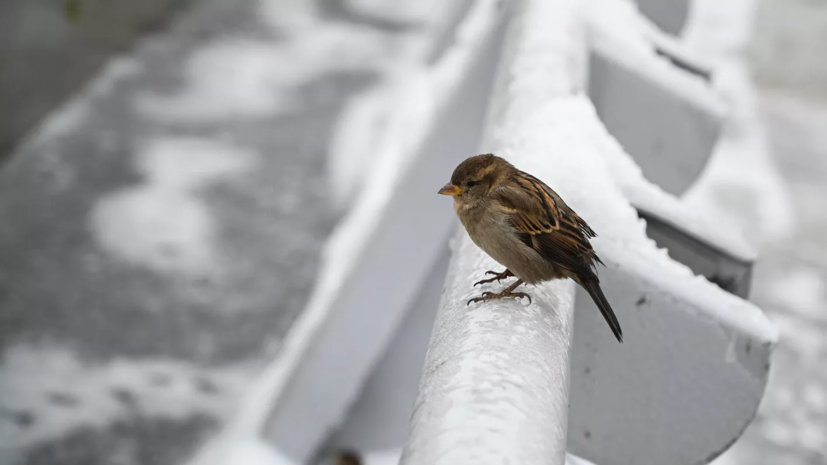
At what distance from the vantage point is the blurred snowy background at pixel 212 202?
10.4 feet

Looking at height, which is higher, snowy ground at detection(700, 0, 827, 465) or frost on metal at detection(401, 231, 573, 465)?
snowy ground at detection(700, 0, 827, 465)

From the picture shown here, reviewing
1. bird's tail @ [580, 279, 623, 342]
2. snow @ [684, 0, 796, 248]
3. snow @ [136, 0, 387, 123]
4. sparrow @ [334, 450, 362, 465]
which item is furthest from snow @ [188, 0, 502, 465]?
bird's tail @ [580, 279, 623, 342]

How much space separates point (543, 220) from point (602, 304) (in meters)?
0.16

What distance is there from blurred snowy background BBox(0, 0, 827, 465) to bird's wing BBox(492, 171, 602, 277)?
2.00 metres

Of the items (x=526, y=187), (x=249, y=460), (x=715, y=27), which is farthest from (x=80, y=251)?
(x=715, y=27)

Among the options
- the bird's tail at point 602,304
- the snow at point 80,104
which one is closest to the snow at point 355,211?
the snow at point 80,104

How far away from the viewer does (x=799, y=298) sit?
3.96 m

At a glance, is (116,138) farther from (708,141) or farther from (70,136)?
(708,141)

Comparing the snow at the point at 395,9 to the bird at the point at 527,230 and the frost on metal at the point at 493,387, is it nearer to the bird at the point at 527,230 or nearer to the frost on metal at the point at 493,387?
the bird at the point at 527,230

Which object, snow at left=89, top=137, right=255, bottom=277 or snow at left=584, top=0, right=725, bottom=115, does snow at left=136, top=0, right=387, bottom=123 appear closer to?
snow at left=89, top=137, right=255, bottom=277

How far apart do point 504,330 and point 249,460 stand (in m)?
1.83

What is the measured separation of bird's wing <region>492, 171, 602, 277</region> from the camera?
131 cm

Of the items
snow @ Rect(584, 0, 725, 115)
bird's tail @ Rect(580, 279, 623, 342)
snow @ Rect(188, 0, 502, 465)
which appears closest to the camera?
bird's tail @ Rect(580, 279, 623, 342)

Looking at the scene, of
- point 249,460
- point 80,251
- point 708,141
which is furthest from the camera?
point 80,251
